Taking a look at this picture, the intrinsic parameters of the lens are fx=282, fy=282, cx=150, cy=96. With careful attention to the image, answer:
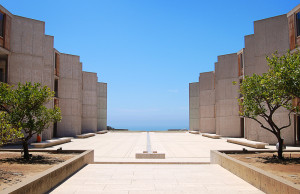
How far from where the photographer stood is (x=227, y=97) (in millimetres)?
35438

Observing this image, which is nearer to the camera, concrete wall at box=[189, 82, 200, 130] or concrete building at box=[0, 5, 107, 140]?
concrete building at box=[0, 5, 107, 140]

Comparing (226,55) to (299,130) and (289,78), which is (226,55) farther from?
(289,78)

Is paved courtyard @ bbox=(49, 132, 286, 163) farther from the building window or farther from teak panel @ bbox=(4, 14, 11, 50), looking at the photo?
teak panel @ bbox=(4, 14, 11, 50)

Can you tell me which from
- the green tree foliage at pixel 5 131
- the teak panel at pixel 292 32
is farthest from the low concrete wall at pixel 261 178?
the teak panel at pixel 292 32

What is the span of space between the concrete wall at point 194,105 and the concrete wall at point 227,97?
646 inches

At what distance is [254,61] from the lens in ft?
86.5

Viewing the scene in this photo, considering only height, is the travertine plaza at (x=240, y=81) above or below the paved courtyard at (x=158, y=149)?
above

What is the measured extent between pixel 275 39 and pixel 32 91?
2041 centimetres

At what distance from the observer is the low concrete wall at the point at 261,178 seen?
247 inches

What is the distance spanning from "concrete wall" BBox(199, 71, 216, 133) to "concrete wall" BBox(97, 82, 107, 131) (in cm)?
1940

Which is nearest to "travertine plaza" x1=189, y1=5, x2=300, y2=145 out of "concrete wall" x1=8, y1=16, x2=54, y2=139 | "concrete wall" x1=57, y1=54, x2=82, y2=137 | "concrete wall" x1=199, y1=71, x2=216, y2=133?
"concrete wall" x1=199, y1=71, x2=216, y2=133

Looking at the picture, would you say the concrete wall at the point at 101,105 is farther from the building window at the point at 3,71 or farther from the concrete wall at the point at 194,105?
the building window at the point at 3,71

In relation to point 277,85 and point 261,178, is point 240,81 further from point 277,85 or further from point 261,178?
point 261,178

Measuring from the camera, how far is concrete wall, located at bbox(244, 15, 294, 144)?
2336 centimetres
